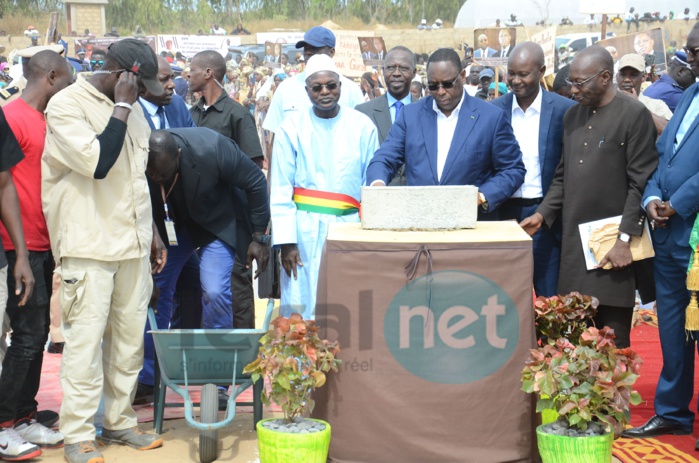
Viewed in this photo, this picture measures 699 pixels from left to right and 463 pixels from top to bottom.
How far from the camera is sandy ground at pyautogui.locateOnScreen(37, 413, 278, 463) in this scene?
16.7ft

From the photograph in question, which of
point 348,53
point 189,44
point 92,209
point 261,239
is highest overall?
point 189,44

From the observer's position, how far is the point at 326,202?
5.86m

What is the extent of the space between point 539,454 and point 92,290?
2404 mm

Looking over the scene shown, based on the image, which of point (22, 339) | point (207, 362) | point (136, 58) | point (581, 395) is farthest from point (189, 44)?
point (581, 395)

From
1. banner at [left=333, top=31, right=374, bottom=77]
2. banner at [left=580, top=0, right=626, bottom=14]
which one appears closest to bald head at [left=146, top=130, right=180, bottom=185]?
banner at [left=333, top=31, right=374, bottom=77]

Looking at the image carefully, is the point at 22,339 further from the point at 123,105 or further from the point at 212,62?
the point at 212,62

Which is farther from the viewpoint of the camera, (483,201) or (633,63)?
(633,63)

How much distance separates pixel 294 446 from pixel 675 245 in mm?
2390

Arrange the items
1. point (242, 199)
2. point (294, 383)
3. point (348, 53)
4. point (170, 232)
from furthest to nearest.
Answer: point (348, 53) < point (242, 199) < point (170, 232) < point (294, 383)

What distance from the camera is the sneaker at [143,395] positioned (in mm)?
6156

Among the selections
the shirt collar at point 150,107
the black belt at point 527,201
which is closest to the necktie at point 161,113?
the shirt collar at point 150,107

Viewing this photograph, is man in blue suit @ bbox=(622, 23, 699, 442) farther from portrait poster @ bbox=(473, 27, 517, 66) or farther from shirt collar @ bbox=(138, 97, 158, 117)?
portrait poster @ bbox=(473, 27, 517, 66)

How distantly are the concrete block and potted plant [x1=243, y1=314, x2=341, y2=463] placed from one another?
683 mm

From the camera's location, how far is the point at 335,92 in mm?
5895
